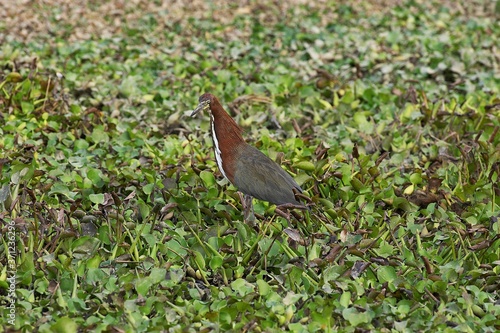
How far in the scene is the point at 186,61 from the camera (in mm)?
7656

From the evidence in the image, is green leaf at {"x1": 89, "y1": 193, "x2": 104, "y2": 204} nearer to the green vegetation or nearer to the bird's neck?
the green vegetation

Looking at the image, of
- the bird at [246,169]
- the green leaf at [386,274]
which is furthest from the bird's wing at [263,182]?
the green leaf at [386,274]

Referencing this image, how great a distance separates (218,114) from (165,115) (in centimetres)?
173

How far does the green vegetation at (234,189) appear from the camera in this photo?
3887 mm

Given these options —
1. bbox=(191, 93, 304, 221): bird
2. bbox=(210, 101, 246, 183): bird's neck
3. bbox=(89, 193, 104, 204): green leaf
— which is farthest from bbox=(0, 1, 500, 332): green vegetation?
bbox=(210, 101, 246, 183): bird's neck

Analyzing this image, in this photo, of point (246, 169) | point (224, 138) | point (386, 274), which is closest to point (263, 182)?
point (246, 169)

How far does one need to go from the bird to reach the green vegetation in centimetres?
12

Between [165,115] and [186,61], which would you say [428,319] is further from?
[186,61]

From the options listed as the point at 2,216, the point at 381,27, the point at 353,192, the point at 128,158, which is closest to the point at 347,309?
the point at 353,192

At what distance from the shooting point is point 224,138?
4.73 meters

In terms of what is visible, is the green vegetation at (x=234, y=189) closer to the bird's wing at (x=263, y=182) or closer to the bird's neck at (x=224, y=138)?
the bird's wing at (x=263, y=182)

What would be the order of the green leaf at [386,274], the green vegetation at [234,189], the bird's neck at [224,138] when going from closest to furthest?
the green vegetation at [234,189], the green leaf at [386,274], the bird's neck at [224,138]

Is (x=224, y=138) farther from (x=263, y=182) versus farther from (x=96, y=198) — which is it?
(x=96, y=198)

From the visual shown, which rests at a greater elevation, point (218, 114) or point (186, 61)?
point (218, 114)
